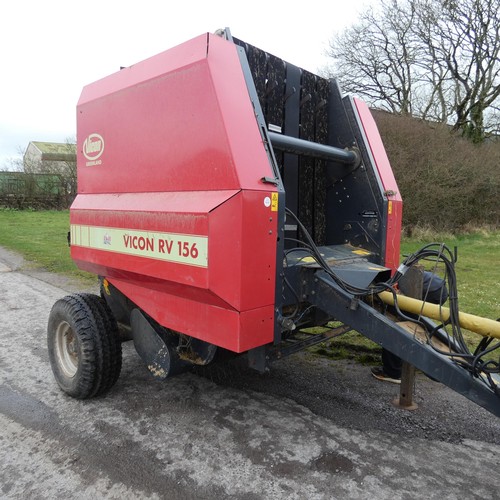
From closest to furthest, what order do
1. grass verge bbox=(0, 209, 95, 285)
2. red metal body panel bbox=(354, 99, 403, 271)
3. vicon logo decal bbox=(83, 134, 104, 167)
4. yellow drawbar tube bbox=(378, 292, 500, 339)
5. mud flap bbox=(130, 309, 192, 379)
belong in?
yellow drawbar tube bbox=(378, 292, 500, 339), mud flap bbox=(130, 309, 192, 379), vicon logo decal bbox=(83, 134, 104, 167), red metal body panel bbox=(354, 99, 403, 271), grass verge bbox=(0, 209, 95, 285)

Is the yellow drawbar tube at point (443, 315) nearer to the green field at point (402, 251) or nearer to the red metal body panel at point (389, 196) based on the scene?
the red metal body panel at point (389, 196)

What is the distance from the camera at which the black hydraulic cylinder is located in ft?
9.96

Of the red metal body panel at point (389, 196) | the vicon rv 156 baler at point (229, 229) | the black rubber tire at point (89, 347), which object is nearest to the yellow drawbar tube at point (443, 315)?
the vicon rv 156 baler at point (229, 229)

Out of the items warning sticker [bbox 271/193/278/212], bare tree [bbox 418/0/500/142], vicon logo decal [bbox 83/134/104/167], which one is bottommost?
warning sticker [bbox 271/193/278/212]

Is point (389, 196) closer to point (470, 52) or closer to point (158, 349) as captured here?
point (158, 349)

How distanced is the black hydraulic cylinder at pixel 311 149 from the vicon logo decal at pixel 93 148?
134cm

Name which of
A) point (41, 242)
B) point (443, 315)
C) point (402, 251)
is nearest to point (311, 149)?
point (443, 315)

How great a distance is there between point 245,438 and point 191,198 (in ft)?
5.23

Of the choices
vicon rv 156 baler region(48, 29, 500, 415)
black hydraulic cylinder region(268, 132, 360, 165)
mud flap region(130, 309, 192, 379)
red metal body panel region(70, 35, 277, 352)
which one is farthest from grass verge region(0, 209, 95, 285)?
black hydraulic cylinder region(268, 132, 360, 165)

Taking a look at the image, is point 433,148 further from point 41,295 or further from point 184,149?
point 184,149

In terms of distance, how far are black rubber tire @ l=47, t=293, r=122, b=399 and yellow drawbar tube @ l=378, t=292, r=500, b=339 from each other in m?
2.00

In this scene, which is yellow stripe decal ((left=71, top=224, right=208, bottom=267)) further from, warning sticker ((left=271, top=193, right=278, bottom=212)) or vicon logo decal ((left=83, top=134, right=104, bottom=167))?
vicon logo decal ((left=83, top=134, right=104, bottom=167))

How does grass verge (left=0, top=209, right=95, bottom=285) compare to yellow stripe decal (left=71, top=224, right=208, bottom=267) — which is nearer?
yellow stripe decal (left=71, top=224, right=208, bottom=267)

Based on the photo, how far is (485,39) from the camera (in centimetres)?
1823
